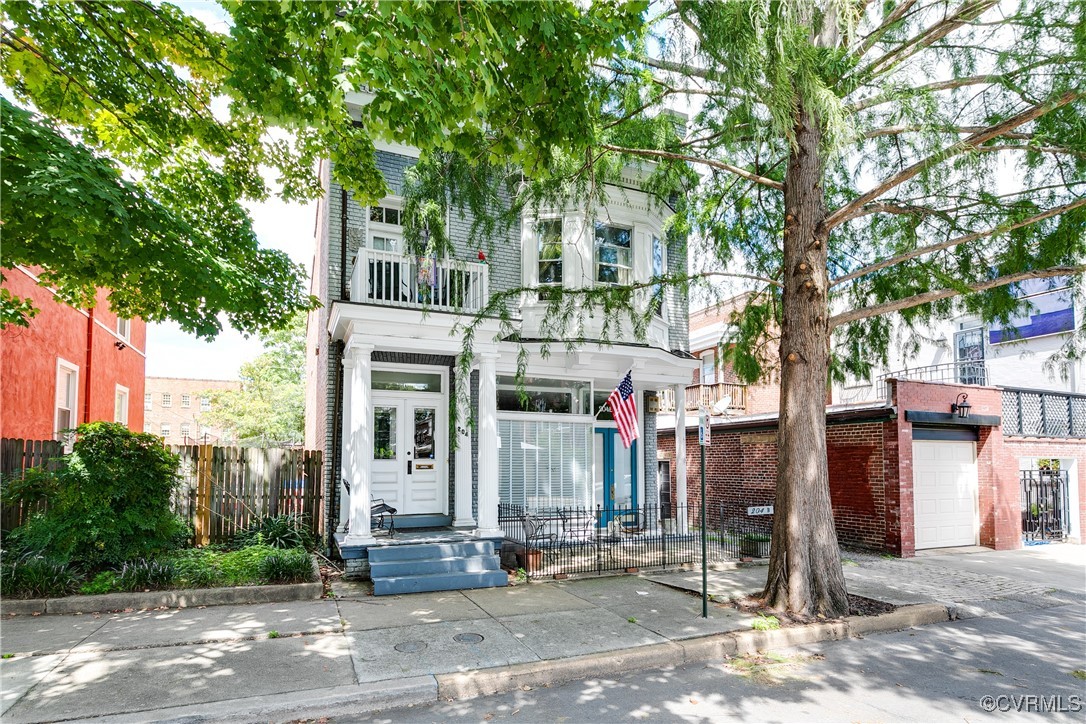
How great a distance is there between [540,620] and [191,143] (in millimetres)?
8235

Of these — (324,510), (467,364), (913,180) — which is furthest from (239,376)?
(913,180)

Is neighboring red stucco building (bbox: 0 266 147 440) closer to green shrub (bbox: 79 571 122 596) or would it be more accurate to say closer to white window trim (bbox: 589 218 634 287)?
green shrub (bbox: 79 571 122 596)

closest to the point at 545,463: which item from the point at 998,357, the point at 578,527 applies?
the point at 578,527

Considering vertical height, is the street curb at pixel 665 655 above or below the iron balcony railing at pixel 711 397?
below

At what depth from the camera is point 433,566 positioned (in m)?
9.41

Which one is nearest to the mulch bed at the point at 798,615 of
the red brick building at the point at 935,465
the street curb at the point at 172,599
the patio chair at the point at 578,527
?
the patio chair at the point at 578,527

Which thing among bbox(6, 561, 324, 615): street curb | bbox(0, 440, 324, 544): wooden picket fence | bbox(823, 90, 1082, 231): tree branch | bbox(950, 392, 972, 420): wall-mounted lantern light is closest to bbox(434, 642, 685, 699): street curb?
bbox(6, 561, 324, 615): street curb

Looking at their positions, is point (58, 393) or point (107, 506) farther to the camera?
point (58, 393)

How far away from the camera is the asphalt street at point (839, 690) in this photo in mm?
5219

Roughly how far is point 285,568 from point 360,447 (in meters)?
1.99

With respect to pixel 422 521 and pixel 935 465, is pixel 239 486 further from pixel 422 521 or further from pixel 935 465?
pixel 935 465

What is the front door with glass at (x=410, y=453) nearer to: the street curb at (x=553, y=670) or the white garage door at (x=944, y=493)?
the street curb at (x=553, y=670)

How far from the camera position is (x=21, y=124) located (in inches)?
217

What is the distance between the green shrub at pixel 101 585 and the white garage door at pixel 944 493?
14.5m
